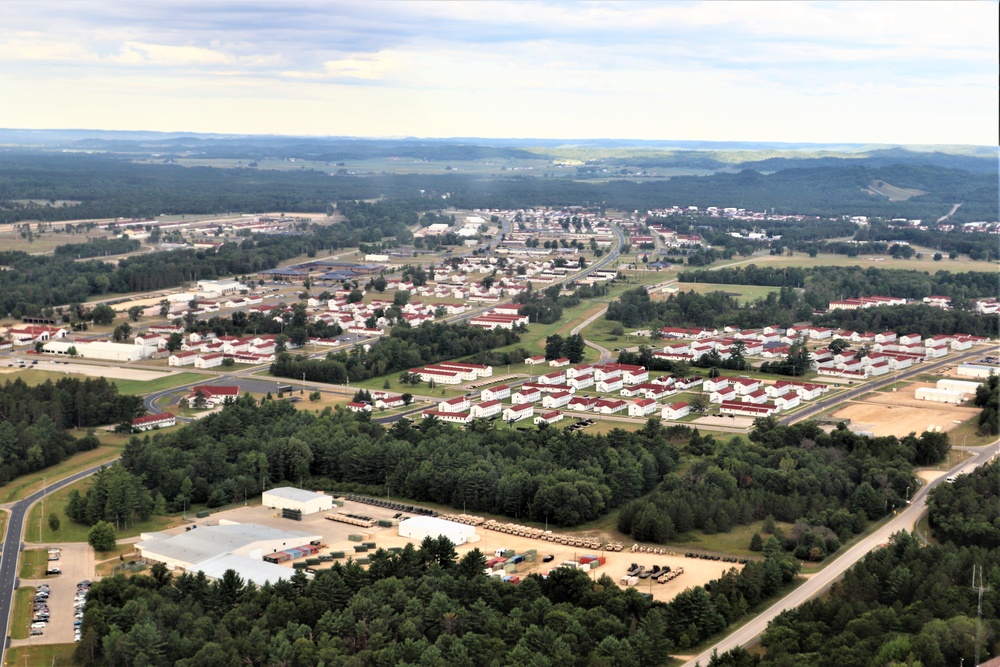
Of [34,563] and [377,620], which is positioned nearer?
[377,620]

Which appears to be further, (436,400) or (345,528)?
(436,400)

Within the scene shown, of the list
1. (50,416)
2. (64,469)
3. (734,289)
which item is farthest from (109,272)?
(64,469)

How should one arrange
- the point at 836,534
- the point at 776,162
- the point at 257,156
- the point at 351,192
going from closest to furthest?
the point at 836,534 < the point at 351,192 < the point at 776,162 < the point at 257,156

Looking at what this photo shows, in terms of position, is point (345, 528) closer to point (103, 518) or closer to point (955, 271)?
point (103, 518)

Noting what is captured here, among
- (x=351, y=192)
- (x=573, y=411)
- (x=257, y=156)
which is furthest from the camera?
(x=257, y=156)

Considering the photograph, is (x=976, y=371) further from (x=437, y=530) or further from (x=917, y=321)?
(x=437, y=530)

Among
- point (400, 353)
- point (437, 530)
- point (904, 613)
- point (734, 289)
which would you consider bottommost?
point (734, 289)

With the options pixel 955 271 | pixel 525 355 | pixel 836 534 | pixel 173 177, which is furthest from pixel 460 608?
pixel 173 177

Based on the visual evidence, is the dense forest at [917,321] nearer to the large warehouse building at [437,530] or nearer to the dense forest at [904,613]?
the dense forest at [904,613]
